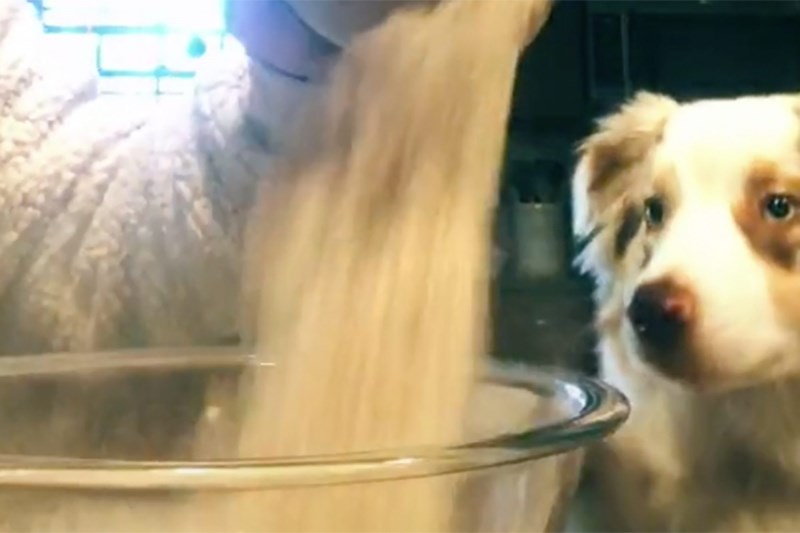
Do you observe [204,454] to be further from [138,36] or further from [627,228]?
[138,36]

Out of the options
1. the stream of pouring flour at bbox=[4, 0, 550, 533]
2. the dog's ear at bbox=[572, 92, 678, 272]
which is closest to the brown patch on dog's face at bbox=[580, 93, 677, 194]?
the dog's ear at bbox=[572, 92, 678, 272]

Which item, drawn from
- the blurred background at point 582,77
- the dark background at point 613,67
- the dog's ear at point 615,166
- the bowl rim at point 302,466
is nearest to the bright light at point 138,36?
the blurred background at point 582,77

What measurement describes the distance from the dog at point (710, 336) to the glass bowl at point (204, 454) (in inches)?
2.4

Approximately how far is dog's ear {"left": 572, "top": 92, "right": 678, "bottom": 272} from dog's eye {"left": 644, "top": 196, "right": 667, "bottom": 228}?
12 mm

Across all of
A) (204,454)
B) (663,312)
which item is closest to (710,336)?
(663,312)

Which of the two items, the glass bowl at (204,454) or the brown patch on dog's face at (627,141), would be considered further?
the brown patch on dog's face at (627,141)

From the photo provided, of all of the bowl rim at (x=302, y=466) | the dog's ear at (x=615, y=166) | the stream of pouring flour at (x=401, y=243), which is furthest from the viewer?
the dog's ear at (x=615, y=166)

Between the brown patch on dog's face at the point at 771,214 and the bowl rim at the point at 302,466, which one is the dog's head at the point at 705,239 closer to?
the brown patch on dog's face at the point at 771,214

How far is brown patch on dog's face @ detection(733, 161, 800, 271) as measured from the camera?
407 mm

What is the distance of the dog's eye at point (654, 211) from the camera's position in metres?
0.43

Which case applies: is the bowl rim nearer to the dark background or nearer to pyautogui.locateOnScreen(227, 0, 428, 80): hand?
pyautogui.locateOnScreen(227, 0, 428, 80): hand

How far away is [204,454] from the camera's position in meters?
0.38

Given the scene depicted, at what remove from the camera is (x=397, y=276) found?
354 mm

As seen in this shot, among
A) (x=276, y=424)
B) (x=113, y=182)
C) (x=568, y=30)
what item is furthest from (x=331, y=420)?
(x=568, y=30)
